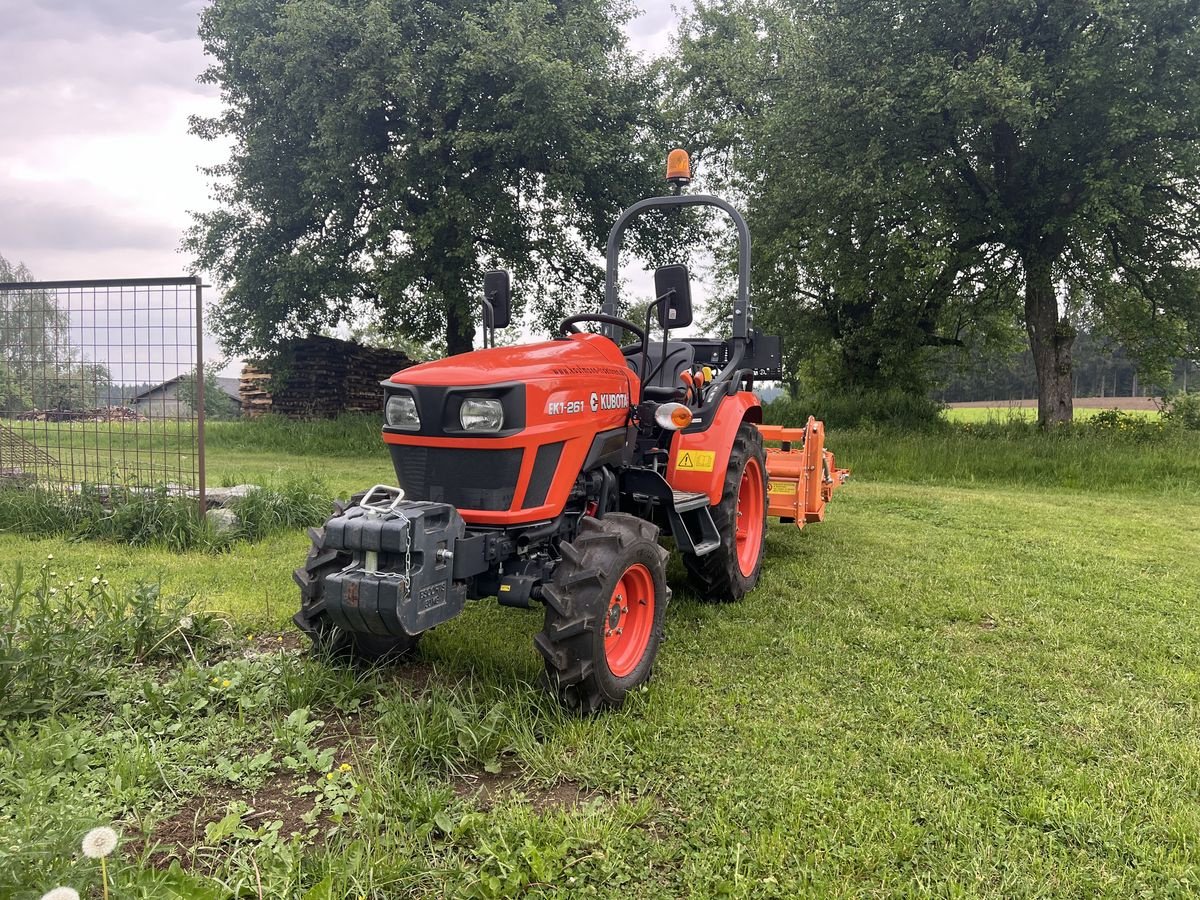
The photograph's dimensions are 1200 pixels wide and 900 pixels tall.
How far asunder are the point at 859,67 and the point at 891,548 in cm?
882

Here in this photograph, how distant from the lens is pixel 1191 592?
15.7 feet

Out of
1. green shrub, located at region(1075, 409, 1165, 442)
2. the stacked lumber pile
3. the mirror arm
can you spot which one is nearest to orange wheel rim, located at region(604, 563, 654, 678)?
the mirror arm

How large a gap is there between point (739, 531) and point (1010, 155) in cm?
1059

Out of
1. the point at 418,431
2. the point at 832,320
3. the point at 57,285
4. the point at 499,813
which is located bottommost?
the point at 499,813

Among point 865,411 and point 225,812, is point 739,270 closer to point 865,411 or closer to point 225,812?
point 225,812

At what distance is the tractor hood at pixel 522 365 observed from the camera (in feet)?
9.81

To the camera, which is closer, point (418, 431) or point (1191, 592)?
point (418, 431)

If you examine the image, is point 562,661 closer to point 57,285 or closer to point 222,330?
point 57,285

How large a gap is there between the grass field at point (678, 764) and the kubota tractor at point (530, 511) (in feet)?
0.97

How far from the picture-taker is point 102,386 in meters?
6.11

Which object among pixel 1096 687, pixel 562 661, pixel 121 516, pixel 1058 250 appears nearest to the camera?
pixel 562 661

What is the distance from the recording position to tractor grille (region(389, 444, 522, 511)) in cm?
298

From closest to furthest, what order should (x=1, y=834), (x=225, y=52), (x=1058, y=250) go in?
1. (x=1, y=834)
2. (x=1058, y=250)
3. (x=225, y=52)

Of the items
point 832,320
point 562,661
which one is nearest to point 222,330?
point 832,320
